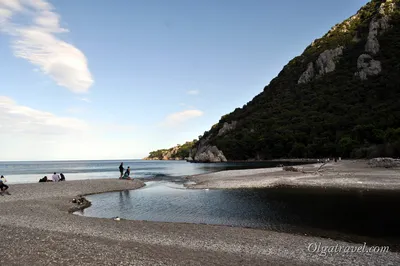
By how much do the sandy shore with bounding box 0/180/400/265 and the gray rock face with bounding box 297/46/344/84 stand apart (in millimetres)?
195180

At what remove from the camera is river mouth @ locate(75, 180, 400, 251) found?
2011cm

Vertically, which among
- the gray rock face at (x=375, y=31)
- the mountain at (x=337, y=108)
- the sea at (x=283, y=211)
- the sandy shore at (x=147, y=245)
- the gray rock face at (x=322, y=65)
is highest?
the gray rock face at (x=375, y=31)

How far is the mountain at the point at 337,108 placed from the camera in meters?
124

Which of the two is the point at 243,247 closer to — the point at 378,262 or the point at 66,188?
the point at 378,262

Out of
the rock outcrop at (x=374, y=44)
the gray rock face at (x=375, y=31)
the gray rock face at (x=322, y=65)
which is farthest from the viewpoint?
the gray rock face at (x=322, y=65)

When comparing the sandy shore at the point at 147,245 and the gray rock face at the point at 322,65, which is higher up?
the gray rock face at the point at 322,65

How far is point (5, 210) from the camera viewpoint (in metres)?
26.4

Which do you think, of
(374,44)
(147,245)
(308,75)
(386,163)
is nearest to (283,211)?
(147,245)

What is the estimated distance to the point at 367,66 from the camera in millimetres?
169500

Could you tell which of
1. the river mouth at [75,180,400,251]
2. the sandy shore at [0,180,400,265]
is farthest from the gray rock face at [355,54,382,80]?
the sandy shore at [0,180,400,265]

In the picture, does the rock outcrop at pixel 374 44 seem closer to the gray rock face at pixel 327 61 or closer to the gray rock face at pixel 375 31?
the gray rock face at pixel 375 31

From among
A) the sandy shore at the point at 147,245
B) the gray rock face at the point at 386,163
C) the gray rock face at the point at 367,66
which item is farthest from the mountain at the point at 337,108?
the sandy shore at the point at 147,245

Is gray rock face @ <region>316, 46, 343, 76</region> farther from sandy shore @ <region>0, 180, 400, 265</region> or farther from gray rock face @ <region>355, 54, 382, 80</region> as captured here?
sandy shore @ <region>0, 180, 400, 265</region>

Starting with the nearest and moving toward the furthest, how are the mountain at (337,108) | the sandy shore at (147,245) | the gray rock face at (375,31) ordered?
1. the sandy shore at (147,245)
2. the mountain at (337,108)
3. the gray rock face at (375,31)
